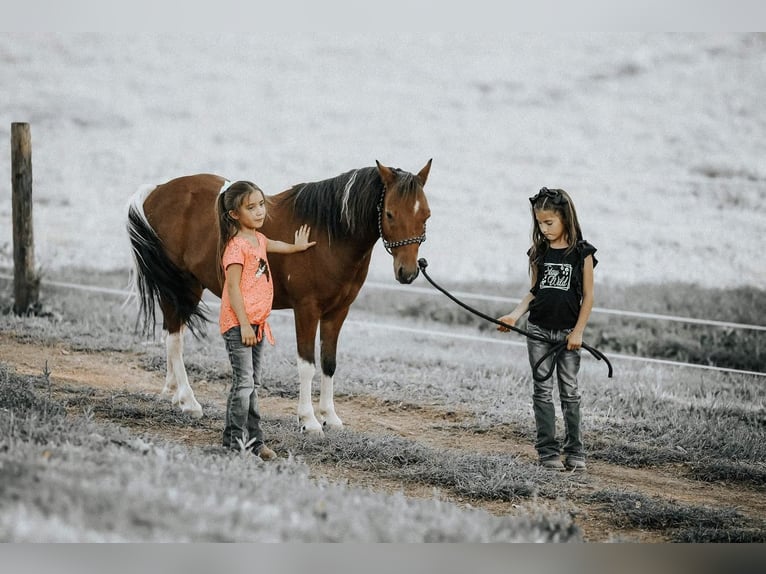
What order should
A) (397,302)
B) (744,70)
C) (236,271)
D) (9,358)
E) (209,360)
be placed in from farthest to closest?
1. (397,302)
2. (744,70)
3. (209,360)
4. (9,358)
5. (236,271)

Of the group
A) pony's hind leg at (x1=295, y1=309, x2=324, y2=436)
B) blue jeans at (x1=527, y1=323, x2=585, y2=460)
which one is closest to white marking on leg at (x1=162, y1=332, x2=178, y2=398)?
pony's hind leg at (x1=295, y1=309, x2=324, y2=436)

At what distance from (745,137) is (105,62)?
662 centimetres

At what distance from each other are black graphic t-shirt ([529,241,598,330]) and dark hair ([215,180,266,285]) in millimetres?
1593

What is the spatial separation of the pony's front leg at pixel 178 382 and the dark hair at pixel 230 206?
3.77 ft

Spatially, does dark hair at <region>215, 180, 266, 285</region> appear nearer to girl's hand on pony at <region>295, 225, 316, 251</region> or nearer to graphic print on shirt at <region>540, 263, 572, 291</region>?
girl's hand on pony at <region>295, 225, 316, 251</region>

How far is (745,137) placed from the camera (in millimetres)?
8000

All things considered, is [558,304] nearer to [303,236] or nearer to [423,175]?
[423,175]

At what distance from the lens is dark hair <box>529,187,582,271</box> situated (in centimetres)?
419

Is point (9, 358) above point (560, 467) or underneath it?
above

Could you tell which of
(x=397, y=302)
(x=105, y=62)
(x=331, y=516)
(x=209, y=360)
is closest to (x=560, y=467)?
(x=331, y=516)

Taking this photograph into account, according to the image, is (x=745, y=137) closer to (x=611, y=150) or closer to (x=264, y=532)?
(x=611, y=150)

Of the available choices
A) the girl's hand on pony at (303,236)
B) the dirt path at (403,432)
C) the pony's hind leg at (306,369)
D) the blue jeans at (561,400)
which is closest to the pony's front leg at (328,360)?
the pony's hind leg at (306,369)

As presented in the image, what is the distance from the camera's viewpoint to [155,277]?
5086 millimetres

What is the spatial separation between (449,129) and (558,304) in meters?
5.43
